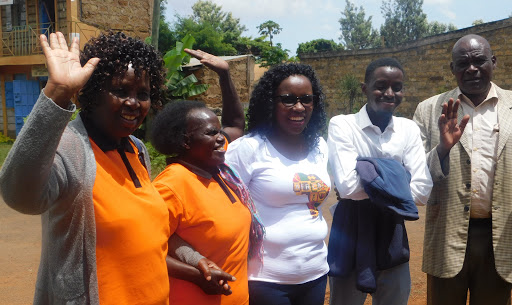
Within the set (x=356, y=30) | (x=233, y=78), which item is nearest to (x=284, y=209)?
Result: (x=233, y=78)

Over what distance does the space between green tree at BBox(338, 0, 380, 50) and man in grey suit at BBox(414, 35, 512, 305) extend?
47.8 m

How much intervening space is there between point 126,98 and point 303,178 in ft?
3.48

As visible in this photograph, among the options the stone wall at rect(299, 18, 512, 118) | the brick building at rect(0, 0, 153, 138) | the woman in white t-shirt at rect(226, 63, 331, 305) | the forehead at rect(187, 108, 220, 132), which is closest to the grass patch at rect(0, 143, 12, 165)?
the brick building at rect(0, 0, 153, 138)

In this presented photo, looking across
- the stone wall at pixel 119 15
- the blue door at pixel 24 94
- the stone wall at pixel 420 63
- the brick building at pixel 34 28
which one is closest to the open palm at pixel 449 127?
the stone wall at pixel 420 63

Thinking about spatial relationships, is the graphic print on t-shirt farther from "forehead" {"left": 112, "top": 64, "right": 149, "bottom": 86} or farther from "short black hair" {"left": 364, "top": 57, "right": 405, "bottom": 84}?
"forehead" {"left": 112, "top": 64, "right": 149, "bottom": 86}

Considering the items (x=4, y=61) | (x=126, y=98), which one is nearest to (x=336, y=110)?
(x=4, y=61)

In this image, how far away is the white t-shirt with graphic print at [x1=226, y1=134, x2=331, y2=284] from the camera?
2.38m

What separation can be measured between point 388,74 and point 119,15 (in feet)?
47.3

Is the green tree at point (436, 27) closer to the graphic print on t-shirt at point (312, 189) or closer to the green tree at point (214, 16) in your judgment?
the green tree at point (214, 16)

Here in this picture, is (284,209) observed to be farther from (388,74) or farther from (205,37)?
(205,37)

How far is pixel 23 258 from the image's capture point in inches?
212

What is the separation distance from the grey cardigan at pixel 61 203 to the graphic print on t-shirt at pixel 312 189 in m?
1.12

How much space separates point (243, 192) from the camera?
2299 millimetres

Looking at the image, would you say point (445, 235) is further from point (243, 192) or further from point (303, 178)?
point (243, 192)
